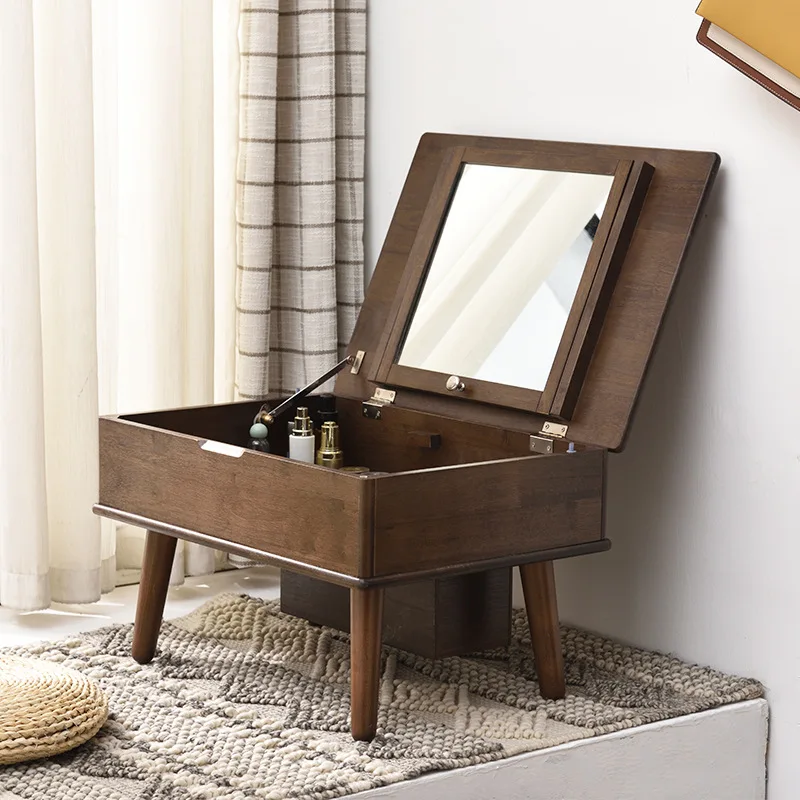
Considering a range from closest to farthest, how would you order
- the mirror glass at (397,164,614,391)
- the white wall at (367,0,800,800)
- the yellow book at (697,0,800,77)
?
the yellow book at (697,0,800,77)
the white wall at (367,0,800,800)
the mirror glass at (397,164,614,391)

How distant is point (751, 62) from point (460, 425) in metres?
0.57

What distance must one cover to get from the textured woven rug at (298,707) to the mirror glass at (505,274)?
38 centimetres

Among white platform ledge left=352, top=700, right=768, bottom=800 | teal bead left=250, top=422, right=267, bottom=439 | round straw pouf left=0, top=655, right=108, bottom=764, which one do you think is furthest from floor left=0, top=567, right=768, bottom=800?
teal bead left=250, top=422, right=267, bottom=439

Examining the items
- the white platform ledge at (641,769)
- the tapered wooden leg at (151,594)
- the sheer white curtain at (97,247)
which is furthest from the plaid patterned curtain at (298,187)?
the white platform ledge at (641,769)

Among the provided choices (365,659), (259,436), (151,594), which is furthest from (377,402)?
(365,659)

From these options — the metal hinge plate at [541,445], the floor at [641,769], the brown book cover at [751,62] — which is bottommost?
the floor at [641,769]

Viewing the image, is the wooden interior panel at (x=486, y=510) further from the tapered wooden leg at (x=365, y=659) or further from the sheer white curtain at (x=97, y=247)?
the sheer white curtain at (x=97, y=247)

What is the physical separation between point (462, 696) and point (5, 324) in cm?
84

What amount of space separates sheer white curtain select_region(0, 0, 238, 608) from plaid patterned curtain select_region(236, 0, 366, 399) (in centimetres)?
6

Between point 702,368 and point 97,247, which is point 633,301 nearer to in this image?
point 702,368

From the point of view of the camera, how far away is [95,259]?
211 centimetres

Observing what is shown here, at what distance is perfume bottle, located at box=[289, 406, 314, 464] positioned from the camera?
6.13 feet

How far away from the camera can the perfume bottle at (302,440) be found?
187cm

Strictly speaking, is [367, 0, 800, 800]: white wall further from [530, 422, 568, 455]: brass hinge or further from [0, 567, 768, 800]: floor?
[530, 422, 568, 455]: brass hinge
